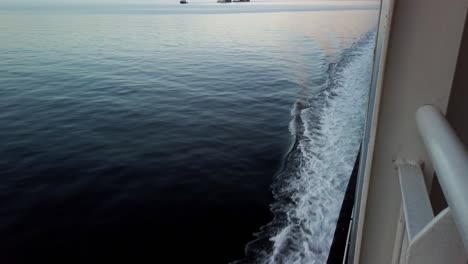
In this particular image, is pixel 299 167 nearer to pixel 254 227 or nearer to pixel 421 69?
pixel 254 227

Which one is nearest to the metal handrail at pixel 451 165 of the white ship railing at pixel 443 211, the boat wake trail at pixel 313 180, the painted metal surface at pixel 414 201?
the white ship railing at pixel 443 211

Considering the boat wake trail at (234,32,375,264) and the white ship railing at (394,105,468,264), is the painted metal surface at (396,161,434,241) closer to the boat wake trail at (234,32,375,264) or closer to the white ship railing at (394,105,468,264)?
the white ship railing at (394,105,468,264)

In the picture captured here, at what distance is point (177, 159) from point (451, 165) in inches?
258

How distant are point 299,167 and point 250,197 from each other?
1.10 m

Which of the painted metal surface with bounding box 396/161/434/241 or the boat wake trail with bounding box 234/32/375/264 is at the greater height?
the painted metal surface with bounding box 396/161/434/241

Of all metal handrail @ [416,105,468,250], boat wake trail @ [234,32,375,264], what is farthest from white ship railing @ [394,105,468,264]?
boat wake trail @ [234,32,375,264]

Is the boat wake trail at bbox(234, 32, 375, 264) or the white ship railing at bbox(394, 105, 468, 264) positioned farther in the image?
the boat wake trail at bbox(234, 32, 375, 264)

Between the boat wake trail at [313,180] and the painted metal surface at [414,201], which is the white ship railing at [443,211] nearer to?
the painted metal surface at [414,201]

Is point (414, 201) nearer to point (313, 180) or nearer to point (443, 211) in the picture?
point (443, 211)

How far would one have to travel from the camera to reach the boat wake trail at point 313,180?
4.22m

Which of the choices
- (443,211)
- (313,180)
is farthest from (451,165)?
(313,180)

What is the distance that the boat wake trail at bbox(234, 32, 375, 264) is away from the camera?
4223 mm

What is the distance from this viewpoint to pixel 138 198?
557cm

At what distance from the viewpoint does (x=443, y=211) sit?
1.59 feet
